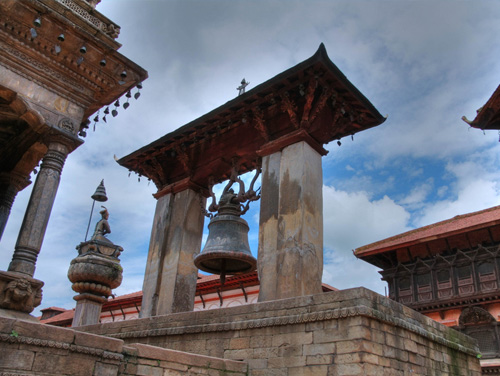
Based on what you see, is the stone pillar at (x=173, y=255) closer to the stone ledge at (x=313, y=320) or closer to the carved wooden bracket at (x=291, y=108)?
the stone ledge at (x=313, y=320)

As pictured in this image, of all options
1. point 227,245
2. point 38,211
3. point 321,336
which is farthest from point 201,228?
point 321,336

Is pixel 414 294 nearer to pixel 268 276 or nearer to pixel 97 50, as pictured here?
pixel 268 276

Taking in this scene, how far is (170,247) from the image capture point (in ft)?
33.9

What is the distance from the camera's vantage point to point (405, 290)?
2484 centimetres

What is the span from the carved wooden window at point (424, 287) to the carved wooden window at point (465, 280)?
1.54 metres

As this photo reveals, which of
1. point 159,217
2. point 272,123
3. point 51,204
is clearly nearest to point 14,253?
point 51,204

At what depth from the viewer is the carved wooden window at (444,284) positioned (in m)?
23.0

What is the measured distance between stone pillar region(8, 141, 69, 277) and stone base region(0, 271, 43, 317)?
16 centimetres

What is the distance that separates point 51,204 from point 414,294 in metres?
21.5

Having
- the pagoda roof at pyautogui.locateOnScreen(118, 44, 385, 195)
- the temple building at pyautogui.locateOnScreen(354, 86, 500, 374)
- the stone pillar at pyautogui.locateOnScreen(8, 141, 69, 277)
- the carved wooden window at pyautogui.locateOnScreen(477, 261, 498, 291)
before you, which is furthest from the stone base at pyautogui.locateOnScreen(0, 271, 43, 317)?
the carved wooden window at pyautogui.locateOnScreen(477, 261, 498, 291)

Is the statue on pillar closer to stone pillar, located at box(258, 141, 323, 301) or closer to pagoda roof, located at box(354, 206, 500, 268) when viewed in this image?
stone pillar, located at box(258, 141, 323, 301)

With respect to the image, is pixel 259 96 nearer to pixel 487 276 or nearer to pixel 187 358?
pixel 187 358

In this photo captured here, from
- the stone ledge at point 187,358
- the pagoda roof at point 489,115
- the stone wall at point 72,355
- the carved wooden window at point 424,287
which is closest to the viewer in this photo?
the stone wall at point 72,355

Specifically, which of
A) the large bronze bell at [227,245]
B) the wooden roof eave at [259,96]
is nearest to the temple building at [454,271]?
the wooden roof eave at [259,96]
